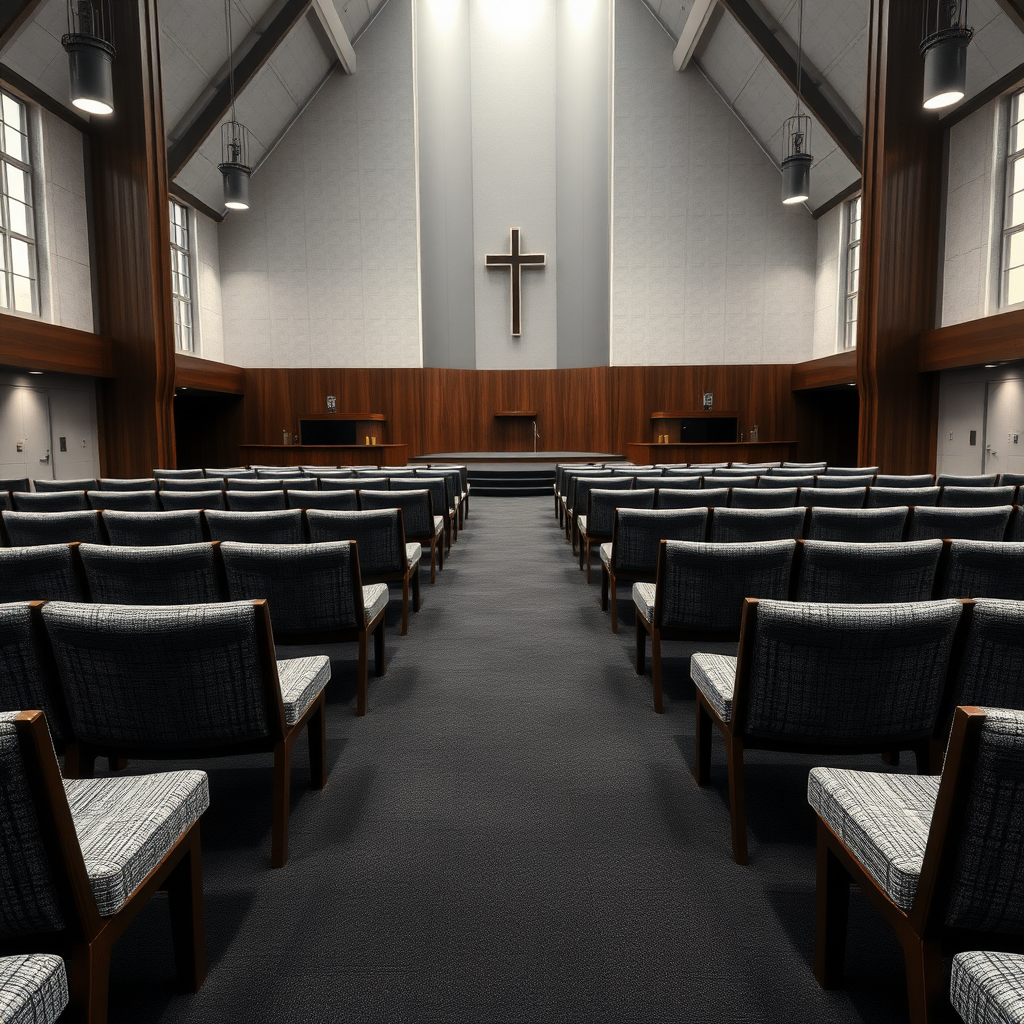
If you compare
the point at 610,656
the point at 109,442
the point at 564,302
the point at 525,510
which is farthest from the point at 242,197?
the point at 610,656

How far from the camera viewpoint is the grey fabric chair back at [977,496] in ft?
13.7

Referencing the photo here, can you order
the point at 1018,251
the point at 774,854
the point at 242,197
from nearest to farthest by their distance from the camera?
the point at 774,854 < the point at 1018,251 < the point at 242,197

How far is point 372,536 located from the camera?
3.55 metres

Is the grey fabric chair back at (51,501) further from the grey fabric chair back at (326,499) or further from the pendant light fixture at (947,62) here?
the pendant light fixture at (947,62)

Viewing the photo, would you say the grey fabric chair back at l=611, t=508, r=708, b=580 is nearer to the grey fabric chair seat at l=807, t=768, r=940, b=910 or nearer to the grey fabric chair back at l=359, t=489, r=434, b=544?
the grey fabric chair back at l=359, t=489, r=434, b=544

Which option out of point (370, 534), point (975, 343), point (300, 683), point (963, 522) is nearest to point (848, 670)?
point (300, 683)

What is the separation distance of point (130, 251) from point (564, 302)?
347 inches

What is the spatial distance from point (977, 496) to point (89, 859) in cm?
471

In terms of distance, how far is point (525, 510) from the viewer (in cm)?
962

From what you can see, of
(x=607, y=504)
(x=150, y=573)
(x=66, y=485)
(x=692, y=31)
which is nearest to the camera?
(x=150, y=573)

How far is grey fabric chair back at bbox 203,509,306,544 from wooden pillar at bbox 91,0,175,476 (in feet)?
23.9

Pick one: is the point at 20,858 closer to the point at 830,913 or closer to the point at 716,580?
the point at 830,913

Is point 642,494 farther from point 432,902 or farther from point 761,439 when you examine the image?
point 761,439

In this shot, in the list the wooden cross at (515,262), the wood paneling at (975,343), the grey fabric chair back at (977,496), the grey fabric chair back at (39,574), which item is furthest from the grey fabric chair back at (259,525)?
the wooden cross at (515,262)
